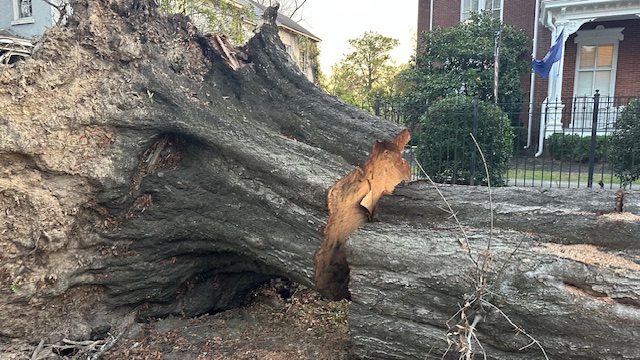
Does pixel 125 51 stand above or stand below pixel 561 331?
above

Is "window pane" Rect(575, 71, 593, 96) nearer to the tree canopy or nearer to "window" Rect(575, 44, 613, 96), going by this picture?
"window" Rect(575, 44, 613, 96)

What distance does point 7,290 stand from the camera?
3.00 meters

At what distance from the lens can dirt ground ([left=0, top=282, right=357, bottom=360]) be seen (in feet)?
10.8

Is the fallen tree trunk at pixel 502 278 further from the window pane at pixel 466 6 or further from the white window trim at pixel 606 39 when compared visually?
the window pane at pixel 466 6

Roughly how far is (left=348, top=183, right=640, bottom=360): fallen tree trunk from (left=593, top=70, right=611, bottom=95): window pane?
14727 millimetres

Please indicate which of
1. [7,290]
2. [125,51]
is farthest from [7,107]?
[7,290]

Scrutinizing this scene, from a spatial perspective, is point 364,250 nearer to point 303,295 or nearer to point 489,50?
point 303,295

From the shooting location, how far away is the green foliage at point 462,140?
8.80 metres

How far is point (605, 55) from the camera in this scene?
1585cm

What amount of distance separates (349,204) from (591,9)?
1482 cm

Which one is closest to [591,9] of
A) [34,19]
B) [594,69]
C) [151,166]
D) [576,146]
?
[594,69]

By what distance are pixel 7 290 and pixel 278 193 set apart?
180 centimetres

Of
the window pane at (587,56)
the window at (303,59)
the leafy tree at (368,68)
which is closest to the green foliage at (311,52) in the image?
the window at (303,59)

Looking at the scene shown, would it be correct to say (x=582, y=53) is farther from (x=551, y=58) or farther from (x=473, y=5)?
(x=473, y=5)
